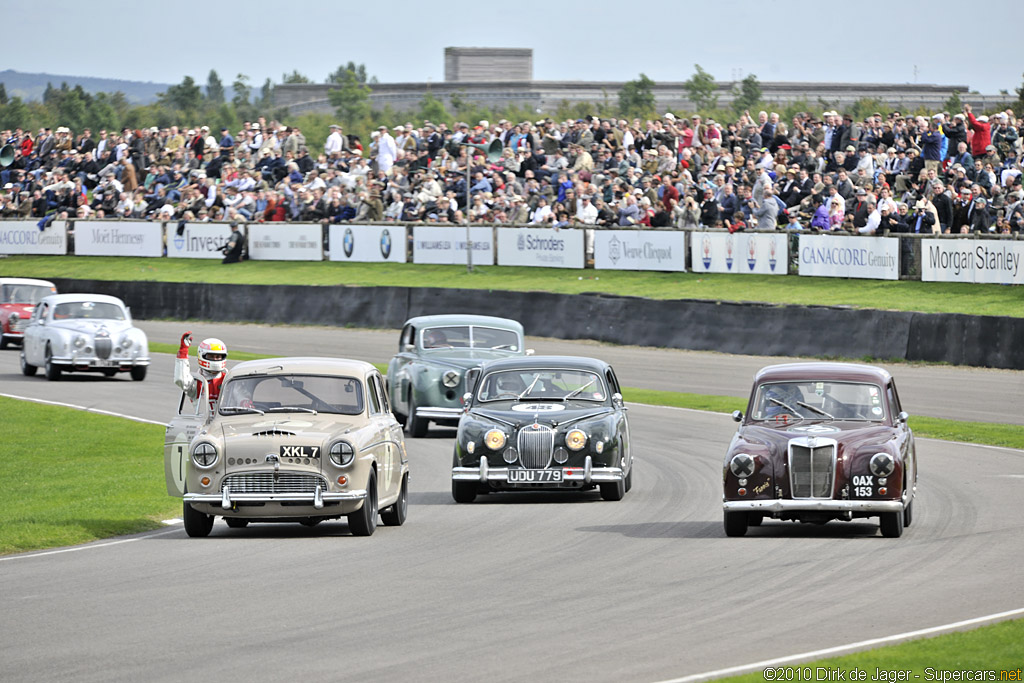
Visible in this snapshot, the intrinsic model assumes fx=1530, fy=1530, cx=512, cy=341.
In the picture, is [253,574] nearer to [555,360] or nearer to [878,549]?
[878,549]

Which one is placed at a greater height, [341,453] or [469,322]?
[469,322]

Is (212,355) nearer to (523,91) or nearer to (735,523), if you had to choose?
(735,523)

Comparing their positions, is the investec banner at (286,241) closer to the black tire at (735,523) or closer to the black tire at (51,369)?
the black tire at (51,369)

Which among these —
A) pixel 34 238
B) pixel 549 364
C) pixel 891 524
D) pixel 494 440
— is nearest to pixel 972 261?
pixel 549 364

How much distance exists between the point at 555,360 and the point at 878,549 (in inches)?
221

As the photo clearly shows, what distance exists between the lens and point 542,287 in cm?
3712

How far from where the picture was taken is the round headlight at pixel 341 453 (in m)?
12.6

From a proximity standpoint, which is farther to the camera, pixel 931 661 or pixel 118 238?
pixel 118 238

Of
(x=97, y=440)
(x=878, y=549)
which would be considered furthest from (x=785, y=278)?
(x=878, y=549)

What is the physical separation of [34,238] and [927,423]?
33609 millimetres

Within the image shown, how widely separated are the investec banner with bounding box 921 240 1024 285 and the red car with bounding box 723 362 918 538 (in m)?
17.2

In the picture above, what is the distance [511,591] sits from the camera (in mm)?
10336

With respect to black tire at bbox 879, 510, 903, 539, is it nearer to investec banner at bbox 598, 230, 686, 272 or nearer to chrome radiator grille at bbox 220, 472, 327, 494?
chrome radiator grille at bbox 220, 472, 327, 494

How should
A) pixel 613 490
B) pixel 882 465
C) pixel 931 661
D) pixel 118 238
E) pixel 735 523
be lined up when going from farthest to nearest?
pixel 118 238
pixel 613 490
pixel 735 523
pixel 882 465
pixel 931 661
